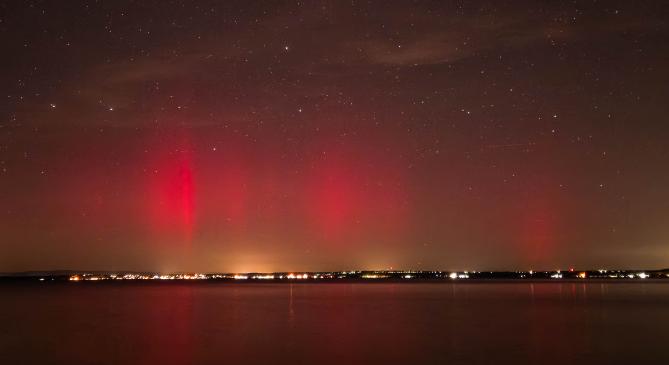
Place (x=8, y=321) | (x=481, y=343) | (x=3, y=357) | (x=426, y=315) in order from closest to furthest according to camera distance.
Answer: (x=3, y=357) → (x=481, y=343) → (x=8, y=321) → (x=426, y=315)

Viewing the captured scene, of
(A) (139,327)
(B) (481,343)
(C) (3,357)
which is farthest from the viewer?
(A) (139,327)

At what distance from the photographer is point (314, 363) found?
69.8 ft

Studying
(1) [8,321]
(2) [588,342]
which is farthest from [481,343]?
(1) [8,321]

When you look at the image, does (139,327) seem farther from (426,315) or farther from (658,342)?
(658,342)

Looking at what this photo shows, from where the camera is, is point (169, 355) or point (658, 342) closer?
point (169, 355)

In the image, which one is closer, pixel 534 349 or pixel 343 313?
pixel 534 349

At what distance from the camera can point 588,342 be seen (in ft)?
87.2

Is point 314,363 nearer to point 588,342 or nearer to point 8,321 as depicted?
→ point 588,342

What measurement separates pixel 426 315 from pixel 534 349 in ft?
61.4

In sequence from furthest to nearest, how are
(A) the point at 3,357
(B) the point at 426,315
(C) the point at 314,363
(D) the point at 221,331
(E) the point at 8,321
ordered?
(B) the point at 426,315, (E) the point at 8,321, (D) the point at 221,331, (A) the point at 3,357, (C) the point at 314,363

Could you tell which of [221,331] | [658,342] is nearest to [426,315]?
[221,331]

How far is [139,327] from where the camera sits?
34.3 m

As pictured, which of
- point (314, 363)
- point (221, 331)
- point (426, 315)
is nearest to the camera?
point (314, 363)

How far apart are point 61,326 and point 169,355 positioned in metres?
15.2
